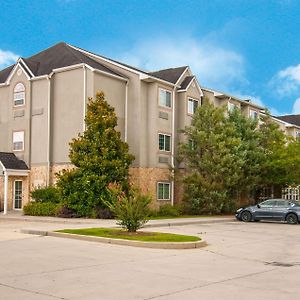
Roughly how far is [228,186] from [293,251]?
19.4 m

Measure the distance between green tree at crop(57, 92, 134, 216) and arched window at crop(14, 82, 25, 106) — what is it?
7.92 meters

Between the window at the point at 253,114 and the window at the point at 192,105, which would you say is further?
the window at the point at 253,114

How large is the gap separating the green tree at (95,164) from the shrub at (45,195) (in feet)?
6.88

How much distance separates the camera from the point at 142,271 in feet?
34.4

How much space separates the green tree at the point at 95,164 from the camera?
28.1 meters

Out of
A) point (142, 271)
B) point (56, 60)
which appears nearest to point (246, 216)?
point (56, 60)

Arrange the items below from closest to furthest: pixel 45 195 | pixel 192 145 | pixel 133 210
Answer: pixel 133 210
pixel 45 195
pixel 192 145

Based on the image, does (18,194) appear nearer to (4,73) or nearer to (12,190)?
(12,190)

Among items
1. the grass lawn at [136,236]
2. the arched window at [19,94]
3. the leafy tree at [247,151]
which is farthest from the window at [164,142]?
the grass lawn at [136,236]

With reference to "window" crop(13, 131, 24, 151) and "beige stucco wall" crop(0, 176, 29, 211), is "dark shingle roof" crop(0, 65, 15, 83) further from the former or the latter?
"beige stucco wall" crop(0, 176, 29, 211)

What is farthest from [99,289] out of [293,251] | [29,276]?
[293,251]

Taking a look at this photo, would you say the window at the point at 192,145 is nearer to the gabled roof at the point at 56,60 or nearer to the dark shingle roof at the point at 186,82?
the dark shingle roof at the point at 186,82

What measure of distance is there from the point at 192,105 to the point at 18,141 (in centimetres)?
1293

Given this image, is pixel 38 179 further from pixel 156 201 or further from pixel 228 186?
pixel 228 186
